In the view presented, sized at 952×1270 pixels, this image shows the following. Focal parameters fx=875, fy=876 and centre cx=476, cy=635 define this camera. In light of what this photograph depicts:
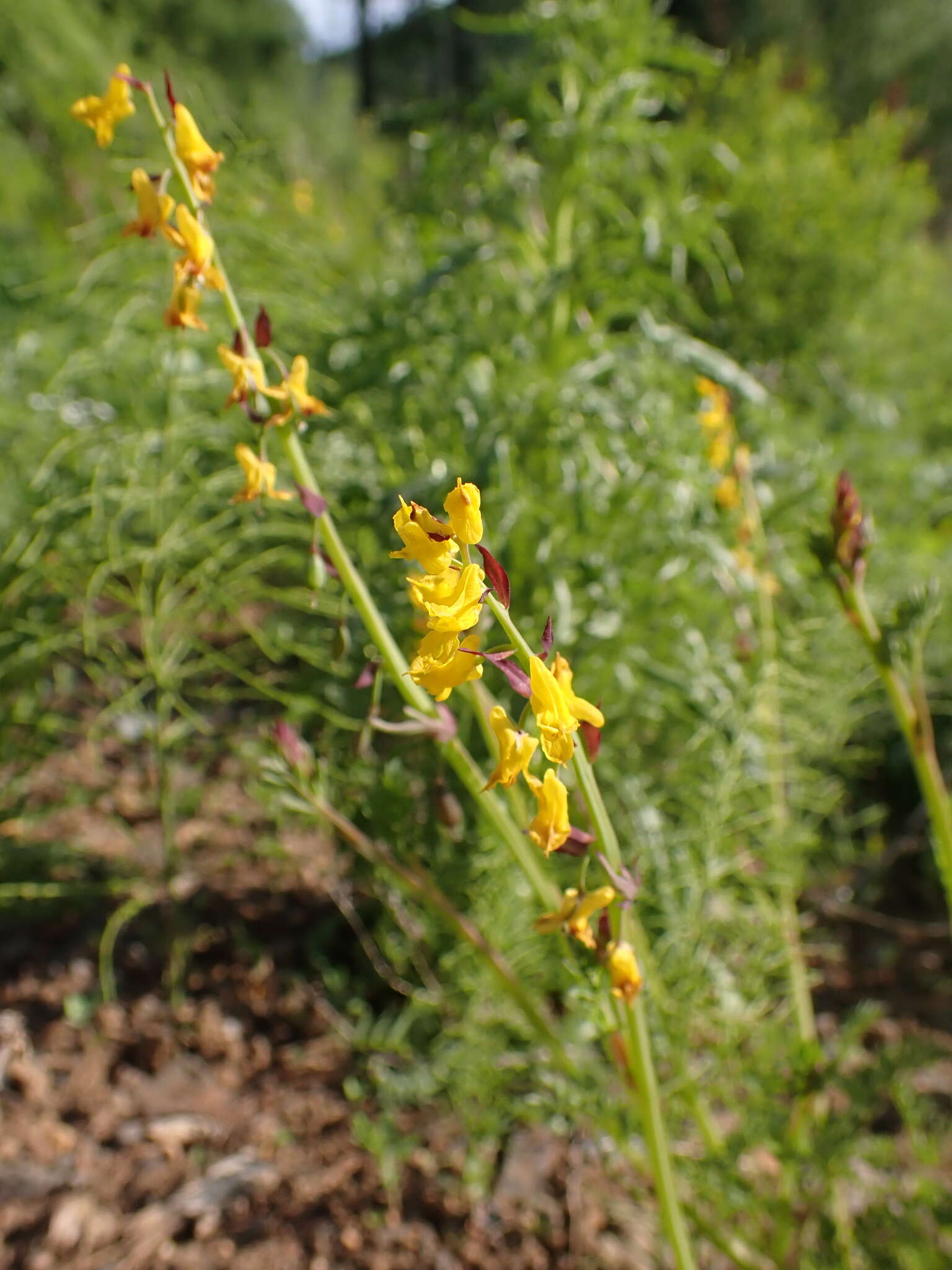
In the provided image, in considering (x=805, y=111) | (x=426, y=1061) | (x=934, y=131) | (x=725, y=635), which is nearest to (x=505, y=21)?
(x=725, y=635)

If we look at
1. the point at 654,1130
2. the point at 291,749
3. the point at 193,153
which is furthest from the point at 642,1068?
the point at 193,153

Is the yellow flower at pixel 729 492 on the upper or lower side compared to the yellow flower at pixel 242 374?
upper

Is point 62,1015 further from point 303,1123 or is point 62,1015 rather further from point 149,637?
point 149,637

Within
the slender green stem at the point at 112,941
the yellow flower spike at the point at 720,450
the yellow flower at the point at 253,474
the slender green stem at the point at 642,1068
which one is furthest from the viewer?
the yellow flower spike at the point at 720,450

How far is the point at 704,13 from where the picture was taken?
1155cm

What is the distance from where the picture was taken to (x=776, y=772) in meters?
1.24

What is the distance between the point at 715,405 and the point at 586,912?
1022 millimetres

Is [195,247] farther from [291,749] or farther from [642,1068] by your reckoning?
[642,1068]

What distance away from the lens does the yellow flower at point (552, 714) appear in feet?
1.62

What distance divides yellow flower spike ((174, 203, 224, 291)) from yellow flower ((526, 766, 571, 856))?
1.55 feet

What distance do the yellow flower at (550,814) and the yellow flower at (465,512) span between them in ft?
0.52

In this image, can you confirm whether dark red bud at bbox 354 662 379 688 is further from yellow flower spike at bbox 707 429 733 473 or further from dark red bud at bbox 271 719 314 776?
yellow flower spike at bbox 707 429 733 473

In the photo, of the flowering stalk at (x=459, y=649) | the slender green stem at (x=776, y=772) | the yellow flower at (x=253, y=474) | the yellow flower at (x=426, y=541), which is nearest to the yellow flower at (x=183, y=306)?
the flowering stalk at (x=459, y=649)

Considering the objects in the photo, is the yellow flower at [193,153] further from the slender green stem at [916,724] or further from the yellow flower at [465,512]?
the slender green stem at [916,724]
